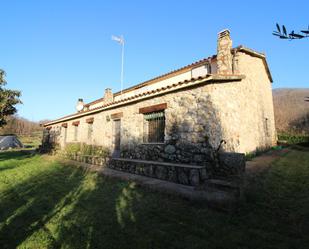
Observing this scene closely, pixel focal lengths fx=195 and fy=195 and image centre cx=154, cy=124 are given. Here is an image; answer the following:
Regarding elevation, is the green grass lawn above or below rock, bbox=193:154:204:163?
below

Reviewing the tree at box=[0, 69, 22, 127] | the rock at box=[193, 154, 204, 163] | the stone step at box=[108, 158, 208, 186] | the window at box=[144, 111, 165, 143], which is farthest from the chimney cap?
the tree at box=[0, 69, 22, 127]

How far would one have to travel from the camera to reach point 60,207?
4266mm

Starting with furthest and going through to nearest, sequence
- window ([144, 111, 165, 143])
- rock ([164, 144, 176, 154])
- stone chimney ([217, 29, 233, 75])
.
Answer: stone chimney ([217, 29, 233, 75])
window ([144, 111, 165, 143])
rock ([164, 144, 176, 154])

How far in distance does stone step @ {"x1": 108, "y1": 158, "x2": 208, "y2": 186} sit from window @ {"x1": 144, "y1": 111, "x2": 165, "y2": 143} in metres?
1.21

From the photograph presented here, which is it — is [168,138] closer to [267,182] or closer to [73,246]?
[267,182]

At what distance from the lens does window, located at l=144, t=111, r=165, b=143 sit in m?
7.56

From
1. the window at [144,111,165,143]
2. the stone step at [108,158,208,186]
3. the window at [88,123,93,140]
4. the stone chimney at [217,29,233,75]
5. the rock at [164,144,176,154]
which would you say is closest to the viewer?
the stone step at [108,158,208,186]

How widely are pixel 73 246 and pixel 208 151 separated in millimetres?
4228

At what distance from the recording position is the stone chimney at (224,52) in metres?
8.18

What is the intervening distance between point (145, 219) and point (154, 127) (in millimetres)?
4649

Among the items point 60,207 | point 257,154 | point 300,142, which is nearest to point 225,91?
point 257,154

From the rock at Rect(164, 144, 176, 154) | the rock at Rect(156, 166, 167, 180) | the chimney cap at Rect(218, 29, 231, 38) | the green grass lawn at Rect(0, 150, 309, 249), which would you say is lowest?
the green grass lawn at Rect(0, 150, 309, 249)

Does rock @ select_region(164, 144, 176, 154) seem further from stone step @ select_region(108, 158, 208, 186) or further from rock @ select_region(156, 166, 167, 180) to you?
rock @ select_region(156, 166, 167, 180)

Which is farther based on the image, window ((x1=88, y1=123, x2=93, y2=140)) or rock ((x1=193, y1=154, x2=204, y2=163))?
window ((x1=88, y1=123, x2=93, y2=140))
